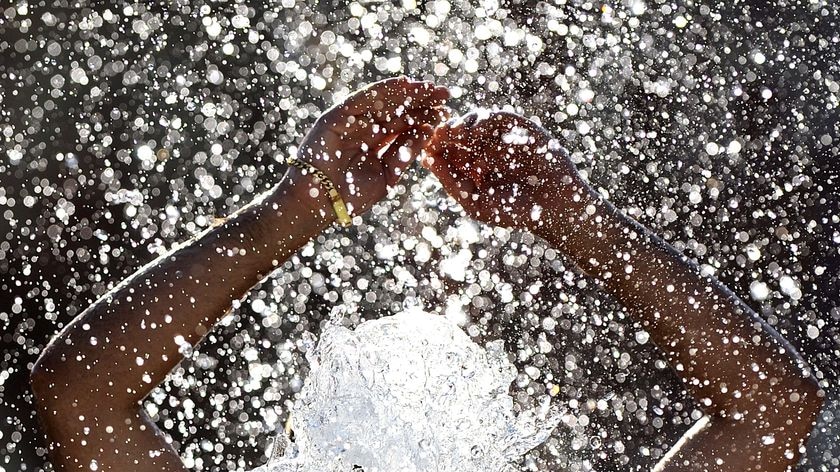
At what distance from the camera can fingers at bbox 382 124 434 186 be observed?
1.22m

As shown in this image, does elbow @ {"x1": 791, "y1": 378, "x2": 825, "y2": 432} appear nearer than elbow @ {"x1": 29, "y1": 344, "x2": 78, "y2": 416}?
No

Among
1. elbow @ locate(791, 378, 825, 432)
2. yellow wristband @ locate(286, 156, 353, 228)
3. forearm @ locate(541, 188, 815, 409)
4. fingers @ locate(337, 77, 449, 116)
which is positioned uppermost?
fingers @ locate(337, 77, 449, 116)

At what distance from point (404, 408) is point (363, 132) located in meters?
0.55

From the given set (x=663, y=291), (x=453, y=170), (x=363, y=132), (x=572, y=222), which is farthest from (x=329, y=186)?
(x=663, y=291)

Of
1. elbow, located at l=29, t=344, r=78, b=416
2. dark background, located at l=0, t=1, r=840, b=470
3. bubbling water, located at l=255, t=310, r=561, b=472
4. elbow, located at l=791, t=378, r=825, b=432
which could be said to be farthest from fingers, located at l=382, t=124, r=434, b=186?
dark background, located at l=0, t=1, r=840, b=470

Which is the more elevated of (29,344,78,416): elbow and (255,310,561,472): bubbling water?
(29,344,78,416): elbow

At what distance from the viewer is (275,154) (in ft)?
12.2

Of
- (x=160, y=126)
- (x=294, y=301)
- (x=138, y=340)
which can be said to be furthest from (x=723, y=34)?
(x=138, y=340)

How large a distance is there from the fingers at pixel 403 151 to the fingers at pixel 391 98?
5 centimetres

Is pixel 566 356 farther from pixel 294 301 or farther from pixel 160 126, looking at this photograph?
pixel 160 126

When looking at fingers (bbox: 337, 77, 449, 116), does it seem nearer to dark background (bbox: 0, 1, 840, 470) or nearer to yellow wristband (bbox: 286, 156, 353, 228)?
yellow wristband (bbox: 286, 156, 353, 228)

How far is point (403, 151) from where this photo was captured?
48.5 inches

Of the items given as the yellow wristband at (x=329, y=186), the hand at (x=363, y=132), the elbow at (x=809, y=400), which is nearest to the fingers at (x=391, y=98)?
the hand at (x=363, y=132)

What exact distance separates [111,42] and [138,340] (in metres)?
2.95
